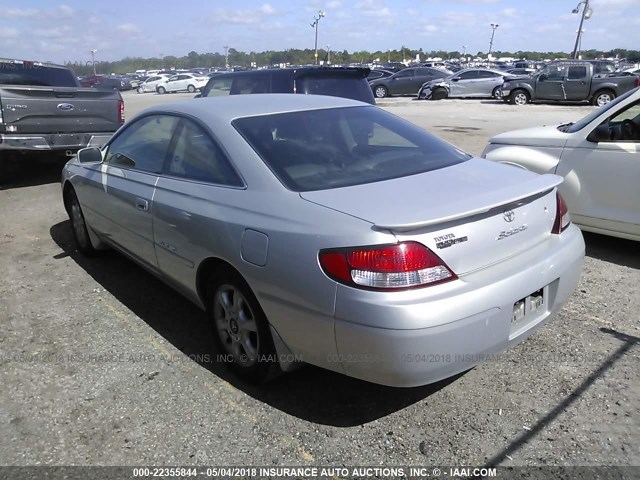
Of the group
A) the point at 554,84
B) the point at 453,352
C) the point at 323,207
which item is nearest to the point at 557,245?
the point at 453,352

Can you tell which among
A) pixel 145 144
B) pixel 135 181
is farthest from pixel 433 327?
pixel 145 144

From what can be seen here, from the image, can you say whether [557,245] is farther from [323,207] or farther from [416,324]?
[323,207]

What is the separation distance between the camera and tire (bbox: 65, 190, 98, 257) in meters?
5.07

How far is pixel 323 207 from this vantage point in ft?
8.46

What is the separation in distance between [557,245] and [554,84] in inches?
850

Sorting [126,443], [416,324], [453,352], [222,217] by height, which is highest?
[222,217]

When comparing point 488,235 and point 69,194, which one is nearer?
point 488,235

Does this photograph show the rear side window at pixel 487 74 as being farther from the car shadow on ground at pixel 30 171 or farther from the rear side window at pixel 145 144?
the rear side window at pixel 145 144

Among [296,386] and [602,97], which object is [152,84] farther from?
[296,386]

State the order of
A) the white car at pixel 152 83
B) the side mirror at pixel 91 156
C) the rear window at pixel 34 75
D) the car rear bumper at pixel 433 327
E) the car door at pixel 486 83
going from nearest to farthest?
the car rear bumper at pixel 433 327 < the side mirror at pixel 91 156 < the rear window at pixel 34 75 < the car door at pixel 486 83 < the white car at pixel 152 83

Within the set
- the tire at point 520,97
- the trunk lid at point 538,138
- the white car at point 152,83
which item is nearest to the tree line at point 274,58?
the white car at point 152,83

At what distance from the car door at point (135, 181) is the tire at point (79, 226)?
0.70 m

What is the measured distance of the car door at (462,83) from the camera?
26.6 meters

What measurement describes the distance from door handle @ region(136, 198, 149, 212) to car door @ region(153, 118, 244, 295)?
0.13m
